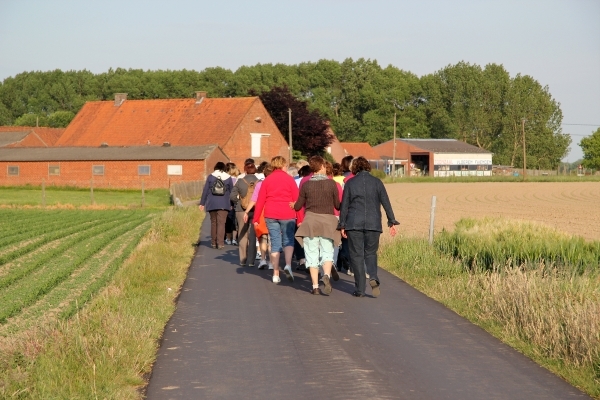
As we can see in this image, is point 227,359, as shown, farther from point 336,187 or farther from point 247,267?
point 247,267

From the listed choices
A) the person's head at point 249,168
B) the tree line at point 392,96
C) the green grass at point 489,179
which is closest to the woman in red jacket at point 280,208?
the person's head at point 249,168

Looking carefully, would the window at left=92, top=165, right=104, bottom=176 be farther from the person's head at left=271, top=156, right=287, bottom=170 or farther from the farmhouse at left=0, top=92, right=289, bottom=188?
the person's head at left=271, top=156, right=287, bottom=170

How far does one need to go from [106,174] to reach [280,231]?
5334cm

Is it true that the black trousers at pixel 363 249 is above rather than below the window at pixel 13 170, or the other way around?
below

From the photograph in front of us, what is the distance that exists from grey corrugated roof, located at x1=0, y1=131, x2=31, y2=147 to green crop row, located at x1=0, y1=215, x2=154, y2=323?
71.0 meters

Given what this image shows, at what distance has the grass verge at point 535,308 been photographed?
7.58m

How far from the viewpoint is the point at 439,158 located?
4555 inches

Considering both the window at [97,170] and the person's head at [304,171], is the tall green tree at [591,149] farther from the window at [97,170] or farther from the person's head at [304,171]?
the person's head at [304,171]

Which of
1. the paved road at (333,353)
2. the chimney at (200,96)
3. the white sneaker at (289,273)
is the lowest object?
the paved road at (333,353)

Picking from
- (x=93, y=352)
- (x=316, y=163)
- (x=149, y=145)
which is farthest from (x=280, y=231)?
(x=149, y=145)

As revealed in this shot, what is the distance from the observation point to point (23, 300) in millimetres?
11914

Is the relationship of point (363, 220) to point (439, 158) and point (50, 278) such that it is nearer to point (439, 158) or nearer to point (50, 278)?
point (50, 278)

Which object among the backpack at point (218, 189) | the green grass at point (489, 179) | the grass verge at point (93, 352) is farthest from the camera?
the green grass at point (489, 179)

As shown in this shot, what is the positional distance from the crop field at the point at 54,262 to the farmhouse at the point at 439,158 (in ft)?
286
